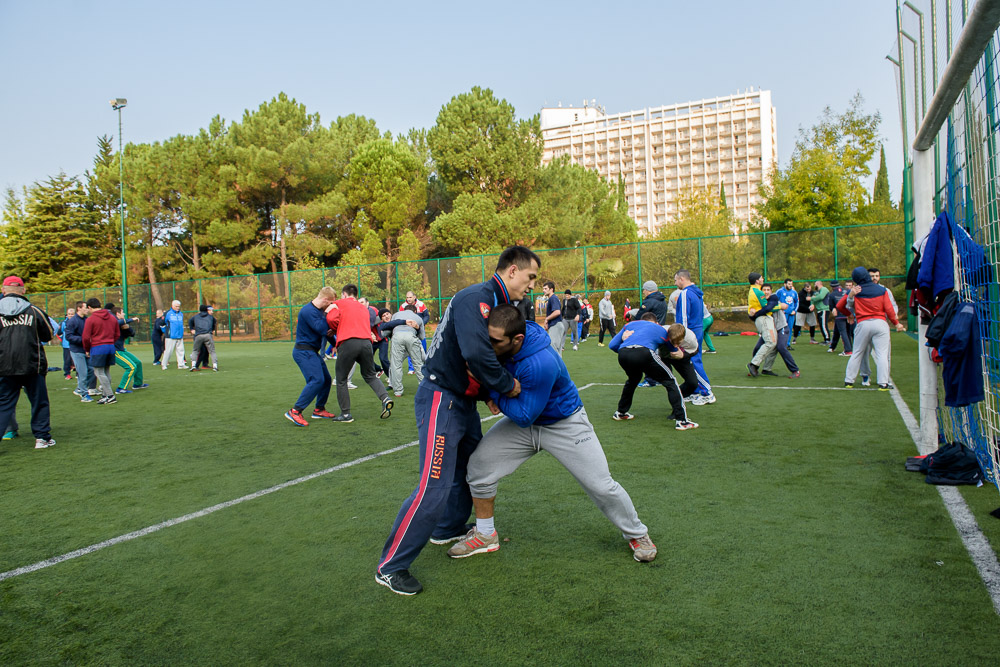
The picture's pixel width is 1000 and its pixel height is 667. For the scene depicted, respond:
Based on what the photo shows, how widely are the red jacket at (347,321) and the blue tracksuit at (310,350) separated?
13 cm

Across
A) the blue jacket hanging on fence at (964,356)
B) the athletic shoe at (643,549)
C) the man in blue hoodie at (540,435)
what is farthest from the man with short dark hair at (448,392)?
the blue jacket hanging on fence at (964,356)

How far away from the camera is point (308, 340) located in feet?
30.0

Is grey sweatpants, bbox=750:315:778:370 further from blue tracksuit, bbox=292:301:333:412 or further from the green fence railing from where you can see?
the green fence railing

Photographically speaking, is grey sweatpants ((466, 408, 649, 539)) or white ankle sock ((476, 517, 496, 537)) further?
white ankle sock ((476, 517, 496, 537))

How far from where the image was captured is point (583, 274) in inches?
1081

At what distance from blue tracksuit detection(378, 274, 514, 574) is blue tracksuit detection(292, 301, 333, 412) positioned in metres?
5.62

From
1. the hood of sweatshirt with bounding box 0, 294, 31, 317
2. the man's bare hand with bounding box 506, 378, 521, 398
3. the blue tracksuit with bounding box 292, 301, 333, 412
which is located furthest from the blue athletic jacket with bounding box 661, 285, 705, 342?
the hood of sweatshirt with bounding box 0, 294, 31, 317

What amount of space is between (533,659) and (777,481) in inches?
136

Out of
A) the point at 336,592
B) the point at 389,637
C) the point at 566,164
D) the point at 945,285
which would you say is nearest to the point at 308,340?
the point at 336,592

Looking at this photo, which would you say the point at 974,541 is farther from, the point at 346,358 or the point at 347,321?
the point at 347,321

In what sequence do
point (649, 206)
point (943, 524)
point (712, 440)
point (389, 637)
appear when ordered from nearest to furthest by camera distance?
point (389, 637) → point (943, 524) → point (712, 440) → point (649, 206)

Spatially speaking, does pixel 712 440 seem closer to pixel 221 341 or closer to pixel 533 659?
pixel 533 659

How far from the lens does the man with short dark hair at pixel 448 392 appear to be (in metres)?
3.46

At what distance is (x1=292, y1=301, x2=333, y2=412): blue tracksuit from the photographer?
29.6 feet
